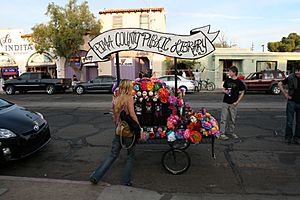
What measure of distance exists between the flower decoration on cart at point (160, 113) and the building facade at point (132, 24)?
2008 centimetres

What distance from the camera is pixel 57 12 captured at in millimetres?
21547

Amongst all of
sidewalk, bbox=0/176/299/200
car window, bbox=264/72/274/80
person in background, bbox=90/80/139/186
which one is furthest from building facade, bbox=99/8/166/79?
sidewalk, bbox=0/176/299/200

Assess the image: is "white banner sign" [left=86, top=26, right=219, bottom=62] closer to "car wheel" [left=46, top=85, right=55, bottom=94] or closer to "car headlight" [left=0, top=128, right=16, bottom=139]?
"car headlight" [left=0, top=128, right=16, bottom=139]

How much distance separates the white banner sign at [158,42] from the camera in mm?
4801

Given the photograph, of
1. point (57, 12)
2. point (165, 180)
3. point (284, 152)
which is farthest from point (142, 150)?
point (57, 12)

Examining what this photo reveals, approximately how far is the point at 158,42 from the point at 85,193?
302 centimetres

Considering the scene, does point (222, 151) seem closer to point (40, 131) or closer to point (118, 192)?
point (118, 192)

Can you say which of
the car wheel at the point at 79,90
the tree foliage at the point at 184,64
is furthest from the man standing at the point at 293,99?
the tree foliage at the point at 184,64

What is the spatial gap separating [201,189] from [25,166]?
10.9 feet

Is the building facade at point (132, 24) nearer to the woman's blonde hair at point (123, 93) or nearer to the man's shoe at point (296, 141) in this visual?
the man's shoe at point (296, 141)

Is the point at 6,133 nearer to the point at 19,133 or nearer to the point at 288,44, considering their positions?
the point at 19,133

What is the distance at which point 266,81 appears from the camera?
17344mm

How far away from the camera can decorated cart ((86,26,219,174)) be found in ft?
14.6

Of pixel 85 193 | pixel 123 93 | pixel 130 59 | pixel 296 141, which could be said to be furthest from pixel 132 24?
pixel 85 193
